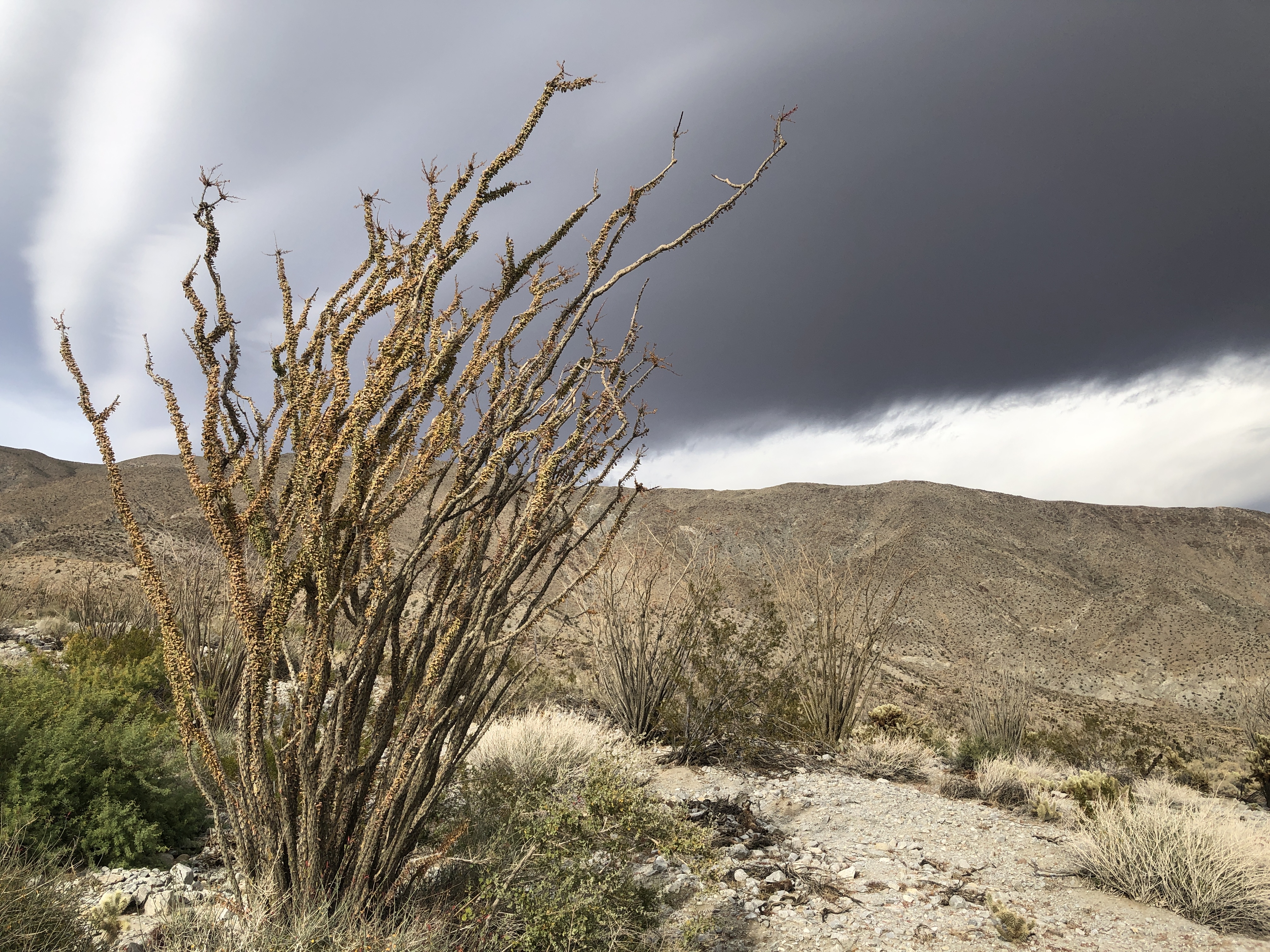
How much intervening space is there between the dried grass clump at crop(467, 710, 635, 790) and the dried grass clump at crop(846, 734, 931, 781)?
119 inches

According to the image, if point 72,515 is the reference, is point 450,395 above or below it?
below

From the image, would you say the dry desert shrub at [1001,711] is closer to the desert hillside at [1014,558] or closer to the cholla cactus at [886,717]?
the cholla cactus at [886,717]

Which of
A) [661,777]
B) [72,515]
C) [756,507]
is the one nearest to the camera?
[661,777]

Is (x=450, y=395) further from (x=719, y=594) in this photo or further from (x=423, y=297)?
(x=719, y=594)

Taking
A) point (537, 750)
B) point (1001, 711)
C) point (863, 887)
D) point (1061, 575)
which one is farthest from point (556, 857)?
point (1061, 575)

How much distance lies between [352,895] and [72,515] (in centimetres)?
5039

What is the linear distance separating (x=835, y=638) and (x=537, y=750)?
4.66 meters

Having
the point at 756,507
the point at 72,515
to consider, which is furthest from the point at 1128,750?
the point at 72,515

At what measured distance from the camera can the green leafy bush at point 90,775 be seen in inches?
146

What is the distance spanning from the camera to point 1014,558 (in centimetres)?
5209

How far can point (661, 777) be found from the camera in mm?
6918

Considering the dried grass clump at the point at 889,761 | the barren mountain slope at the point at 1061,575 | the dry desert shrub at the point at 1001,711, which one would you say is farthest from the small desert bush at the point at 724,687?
the barren mountain slope at the point at 1061,575

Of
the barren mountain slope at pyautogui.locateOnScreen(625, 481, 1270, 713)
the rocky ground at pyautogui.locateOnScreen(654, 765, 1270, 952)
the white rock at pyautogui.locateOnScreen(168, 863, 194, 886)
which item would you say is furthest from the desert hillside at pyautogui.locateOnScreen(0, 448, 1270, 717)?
the white rock at pyautogui.locateOnScreen(168, 863, 194, 886)

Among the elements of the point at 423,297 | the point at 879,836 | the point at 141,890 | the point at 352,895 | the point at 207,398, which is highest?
the point at 423,297
